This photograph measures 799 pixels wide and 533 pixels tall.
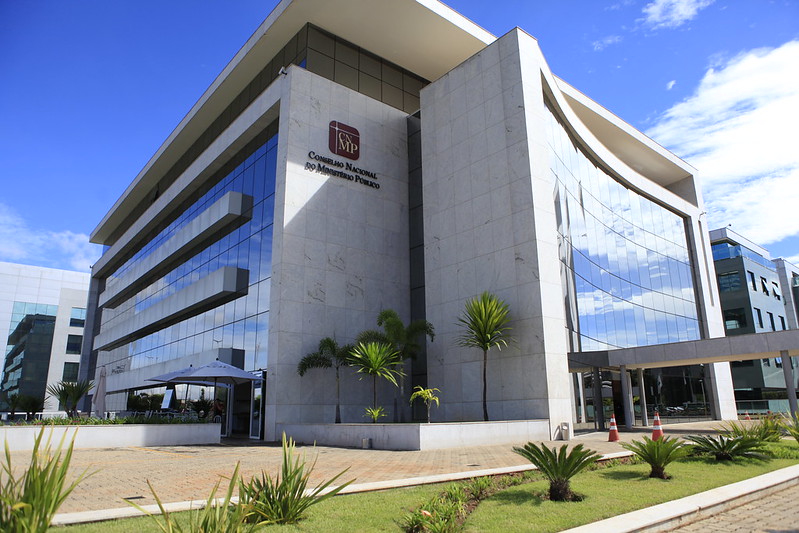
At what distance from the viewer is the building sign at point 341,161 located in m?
24.7

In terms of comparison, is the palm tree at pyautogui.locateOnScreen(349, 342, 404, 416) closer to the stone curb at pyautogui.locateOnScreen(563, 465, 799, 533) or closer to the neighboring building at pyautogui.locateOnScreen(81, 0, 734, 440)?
the neighboring building at pyautogui.locateOnScreen(81, 0, 734, 440)

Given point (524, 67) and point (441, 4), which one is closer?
point (524, 67)

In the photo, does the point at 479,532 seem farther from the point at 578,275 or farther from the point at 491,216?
the point at 578,275

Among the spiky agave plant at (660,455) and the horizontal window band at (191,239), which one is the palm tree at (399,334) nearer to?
the horizontal window band at (191,239)

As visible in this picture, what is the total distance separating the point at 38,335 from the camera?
76812 millimetres

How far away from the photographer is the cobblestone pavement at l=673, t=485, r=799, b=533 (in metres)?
5.79

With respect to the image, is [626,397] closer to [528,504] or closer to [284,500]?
[528,504]

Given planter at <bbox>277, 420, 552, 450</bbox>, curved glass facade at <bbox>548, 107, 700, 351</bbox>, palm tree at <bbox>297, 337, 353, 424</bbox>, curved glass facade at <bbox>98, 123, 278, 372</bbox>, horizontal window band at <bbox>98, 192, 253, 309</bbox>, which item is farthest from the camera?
horizontal window band at <bbox>98, 192, 253, 309</bbox>

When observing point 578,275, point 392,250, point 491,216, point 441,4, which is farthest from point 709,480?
point 441,4

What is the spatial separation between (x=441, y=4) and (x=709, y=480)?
81.1 feet

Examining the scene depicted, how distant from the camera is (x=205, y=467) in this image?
439 inches

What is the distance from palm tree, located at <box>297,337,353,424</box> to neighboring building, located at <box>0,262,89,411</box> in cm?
5968

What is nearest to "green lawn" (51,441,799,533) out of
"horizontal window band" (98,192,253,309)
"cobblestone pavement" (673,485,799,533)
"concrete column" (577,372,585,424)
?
"cobblestone pavement" (673,485,799,533)

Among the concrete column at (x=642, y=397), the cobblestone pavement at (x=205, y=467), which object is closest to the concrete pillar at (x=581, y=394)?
the concrete column at (x=642, y=397)
